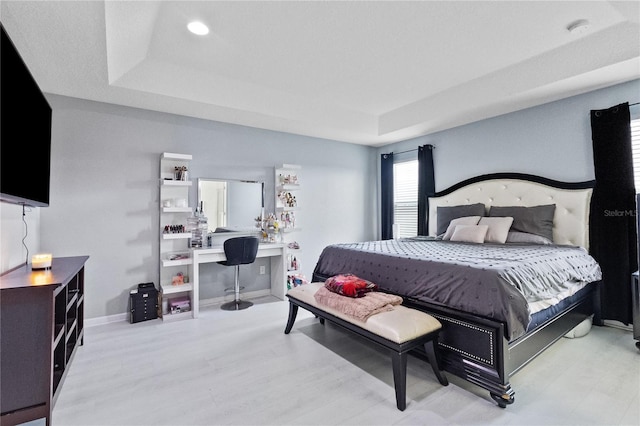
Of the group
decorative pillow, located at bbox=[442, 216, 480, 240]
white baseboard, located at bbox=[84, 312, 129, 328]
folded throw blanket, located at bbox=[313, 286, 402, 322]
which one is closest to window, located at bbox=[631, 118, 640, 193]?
decorative pillow, located at bbox=[442, 216, 480, 240]

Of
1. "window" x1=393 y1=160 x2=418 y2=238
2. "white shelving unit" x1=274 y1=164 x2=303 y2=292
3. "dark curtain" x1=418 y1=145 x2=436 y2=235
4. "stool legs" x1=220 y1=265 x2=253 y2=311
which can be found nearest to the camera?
"stool legs" x1=220 y1=265 x2=253 y2=311

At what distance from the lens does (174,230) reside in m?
3.75

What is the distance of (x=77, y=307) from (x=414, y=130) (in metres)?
4.54

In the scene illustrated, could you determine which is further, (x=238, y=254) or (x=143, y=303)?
(x=238, y=254)

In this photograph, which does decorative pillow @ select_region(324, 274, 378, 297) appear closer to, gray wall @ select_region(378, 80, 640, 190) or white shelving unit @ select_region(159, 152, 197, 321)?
white shelving unit @ select_region(159, 152, 197, 321)

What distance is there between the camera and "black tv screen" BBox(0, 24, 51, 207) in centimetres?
159

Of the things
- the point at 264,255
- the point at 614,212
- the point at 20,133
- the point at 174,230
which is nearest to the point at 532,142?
the point at 614,212

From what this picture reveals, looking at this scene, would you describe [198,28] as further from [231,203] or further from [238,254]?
[238,254]

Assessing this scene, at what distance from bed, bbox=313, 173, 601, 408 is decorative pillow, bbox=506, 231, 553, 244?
0.5 inches

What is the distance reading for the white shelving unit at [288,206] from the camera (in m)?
4.66

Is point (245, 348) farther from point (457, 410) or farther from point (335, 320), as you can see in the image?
point (457, 410)

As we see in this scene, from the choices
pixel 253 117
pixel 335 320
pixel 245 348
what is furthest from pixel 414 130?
pixel 245 348

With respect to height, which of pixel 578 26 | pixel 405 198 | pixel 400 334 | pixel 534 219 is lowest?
pixel 400 334

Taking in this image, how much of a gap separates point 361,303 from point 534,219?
252 cm
